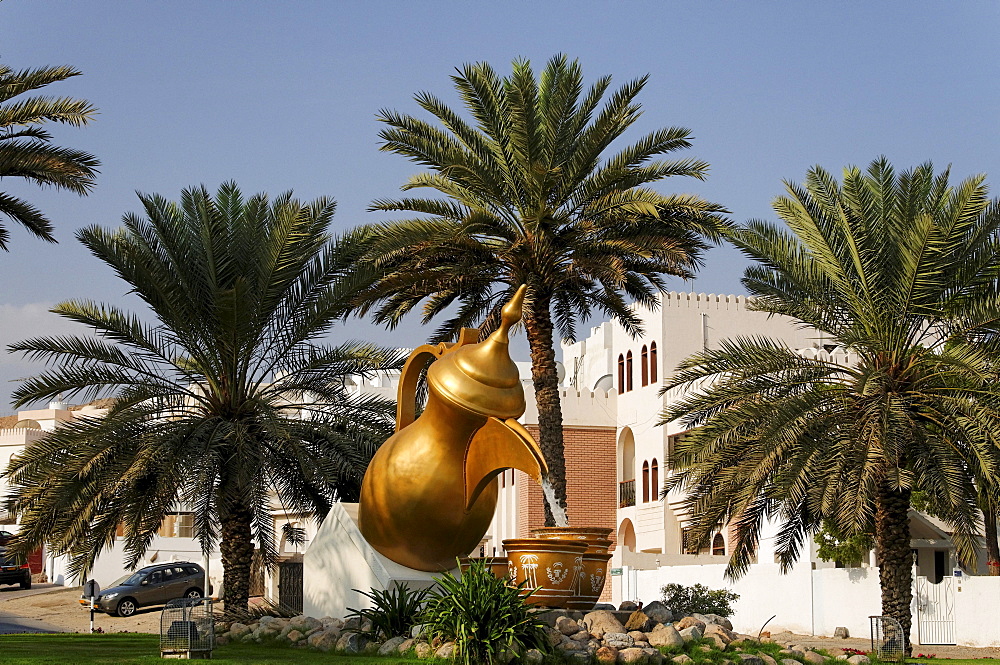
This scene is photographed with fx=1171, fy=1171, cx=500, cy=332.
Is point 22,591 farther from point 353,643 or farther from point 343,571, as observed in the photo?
point 353,643

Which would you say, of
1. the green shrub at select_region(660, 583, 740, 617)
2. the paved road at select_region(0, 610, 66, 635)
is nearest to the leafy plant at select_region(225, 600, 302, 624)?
the green shrub at select_region(660, 583, 740, 617)

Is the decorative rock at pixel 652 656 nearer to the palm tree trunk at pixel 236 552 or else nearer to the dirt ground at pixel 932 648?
the palm tree trunk at pixel 236 552

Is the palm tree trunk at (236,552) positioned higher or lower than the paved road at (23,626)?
higher

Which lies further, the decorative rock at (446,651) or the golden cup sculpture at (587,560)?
the golden cup sculpture at (587,560)

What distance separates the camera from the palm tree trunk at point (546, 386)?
20.5m

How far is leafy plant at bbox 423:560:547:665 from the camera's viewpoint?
43.5 ft

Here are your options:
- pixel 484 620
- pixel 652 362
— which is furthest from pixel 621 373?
pixel 484 620

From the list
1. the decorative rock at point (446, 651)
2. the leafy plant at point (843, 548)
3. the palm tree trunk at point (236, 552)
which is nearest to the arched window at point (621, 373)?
the leafy plant at point (843, 548)

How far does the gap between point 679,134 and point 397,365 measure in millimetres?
6335

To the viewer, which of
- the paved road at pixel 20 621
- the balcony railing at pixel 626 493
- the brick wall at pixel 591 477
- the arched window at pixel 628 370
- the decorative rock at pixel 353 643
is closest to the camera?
the decorative rock at pixel 353 643

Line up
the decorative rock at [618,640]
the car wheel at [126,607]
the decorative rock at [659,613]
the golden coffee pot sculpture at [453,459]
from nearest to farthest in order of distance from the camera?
the decorative rock at [618,640]
the golden coffee pot sculpture at [453,459]
the decorative rock at [659,613]
the car wheel at [126,607]

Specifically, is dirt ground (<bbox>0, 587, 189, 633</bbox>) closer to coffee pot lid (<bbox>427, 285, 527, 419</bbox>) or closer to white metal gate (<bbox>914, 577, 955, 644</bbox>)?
coffee pot lid (<bbox>427, 285, 527, 419</bbox>)

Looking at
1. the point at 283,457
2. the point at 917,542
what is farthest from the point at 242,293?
the point at 917,542

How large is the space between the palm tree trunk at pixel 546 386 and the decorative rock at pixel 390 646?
240 inches
